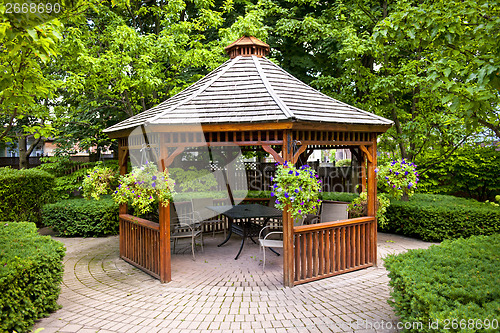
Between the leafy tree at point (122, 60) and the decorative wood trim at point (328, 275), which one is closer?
the decorative wood trim at point (328, 275)

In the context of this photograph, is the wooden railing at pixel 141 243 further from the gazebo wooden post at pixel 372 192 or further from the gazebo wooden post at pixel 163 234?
the gazebo wooden post at pixel 372 192

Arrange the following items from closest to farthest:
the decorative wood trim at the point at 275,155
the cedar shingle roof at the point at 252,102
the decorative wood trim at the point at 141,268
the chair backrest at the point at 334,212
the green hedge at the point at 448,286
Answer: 1. the green hedge at the point at 448,286
2. the decorative wood trim at the point at 275,155
3. the cedar shingle roof at the point at 252,102
4. the decorative wood trim at the point at 141,268
5. the chair backrest at the point at 334,212

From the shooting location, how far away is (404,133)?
30.0 feet

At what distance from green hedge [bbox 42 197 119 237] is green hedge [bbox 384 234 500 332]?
7.74m

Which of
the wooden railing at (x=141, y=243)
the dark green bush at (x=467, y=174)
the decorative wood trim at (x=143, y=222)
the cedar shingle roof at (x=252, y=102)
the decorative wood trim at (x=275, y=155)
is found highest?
the cedar shingle roof at (x=252, y=102)

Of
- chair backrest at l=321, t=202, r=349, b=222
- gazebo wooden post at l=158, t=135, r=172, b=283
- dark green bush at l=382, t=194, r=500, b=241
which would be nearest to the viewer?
gazebo wooden post at l=158, t=135, r=172, b=283

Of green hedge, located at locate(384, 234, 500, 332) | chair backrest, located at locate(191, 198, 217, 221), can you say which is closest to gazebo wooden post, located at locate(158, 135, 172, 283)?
chair backrest, located at locate(191, 198, 217, 221)

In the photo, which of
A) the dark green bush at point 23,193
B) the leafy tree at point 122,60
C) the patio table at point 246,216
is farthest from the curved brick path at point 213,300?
the leafy tree at point 122,60

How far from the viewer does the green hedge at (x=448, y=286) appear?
8.72 feet

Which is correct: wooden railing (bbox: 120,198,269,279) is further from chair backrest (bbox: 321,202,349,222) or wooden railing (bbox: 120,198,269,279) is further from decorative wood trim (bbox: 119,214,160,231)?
chair backrest (bbox: 321,202,349,222)

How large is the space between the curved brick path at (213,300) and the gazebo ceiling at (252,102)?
9.00 feet

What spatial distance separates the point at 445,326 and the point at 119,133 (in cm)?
631

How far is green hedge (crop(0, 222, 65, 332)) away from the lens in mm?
3559

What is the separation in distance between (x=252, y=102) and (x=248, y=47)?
223cm
